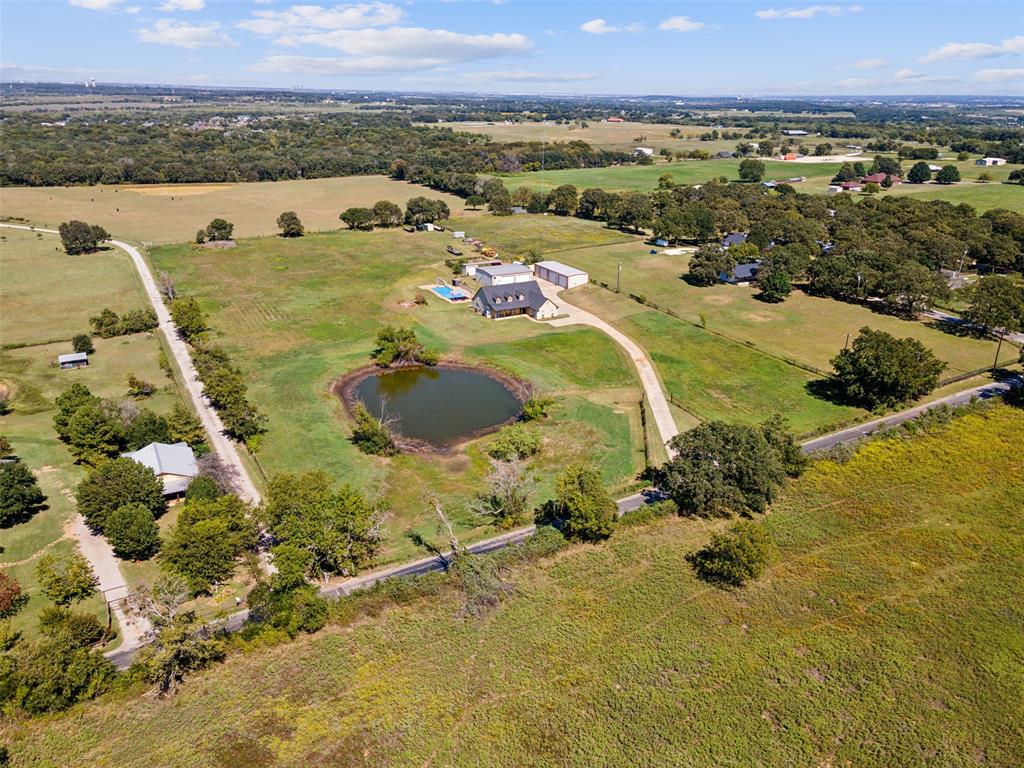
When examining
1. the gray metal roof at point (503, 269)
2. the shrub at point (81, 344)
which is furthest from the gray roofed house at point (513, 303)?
the shrub at point (81, 344)

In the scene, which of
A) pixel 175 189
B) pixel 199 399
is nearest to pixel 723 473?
pixel 199 399

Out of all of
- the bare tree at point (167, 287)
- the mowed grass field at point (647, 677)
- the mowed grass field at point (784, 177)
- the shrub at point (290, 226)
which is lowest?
the mowed grass field at point (647, 677)

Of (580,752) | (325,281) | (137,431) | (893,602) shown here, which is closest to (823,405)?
(893,602)

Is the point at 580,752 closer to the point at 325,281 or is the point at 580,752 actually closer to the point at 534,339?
the point at 534,339

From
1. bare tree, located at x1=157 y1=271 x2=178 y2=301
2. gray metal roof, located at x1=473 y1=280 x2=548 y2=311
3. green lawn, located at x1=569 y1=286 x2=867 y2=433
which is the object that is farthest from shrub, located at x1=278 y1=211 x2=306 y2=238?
green lawn, located at x1=569 y1=286 x2=867 y2=433

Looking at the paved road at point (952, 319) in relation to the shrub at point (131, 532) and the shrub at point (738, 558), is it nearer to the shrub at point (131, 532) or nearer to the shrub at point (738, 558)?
the shrub at point (738, 558)

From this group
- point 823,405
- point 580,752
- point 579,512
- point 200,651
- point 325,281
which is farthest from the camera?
point 325,281

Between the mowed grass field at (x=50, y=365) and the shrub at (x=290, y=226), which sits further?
the shrub at (x=290, y=226)
